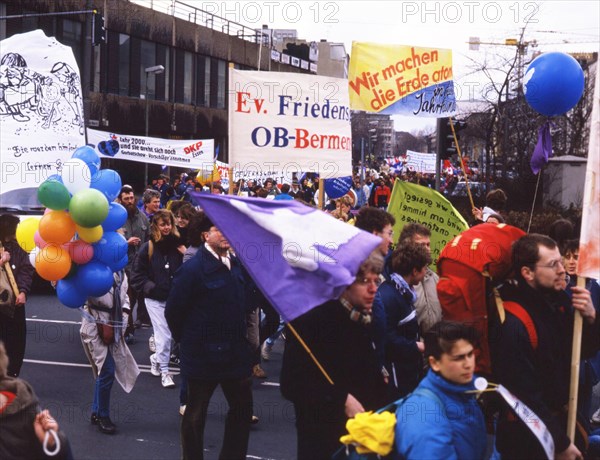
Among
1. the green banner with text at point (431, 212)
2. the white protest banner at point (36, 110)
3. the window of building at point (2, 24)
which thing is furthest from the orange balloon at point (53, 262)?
the window of building at point (2, 24)

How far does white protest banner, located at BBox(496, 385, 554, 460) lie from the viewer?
4016mm

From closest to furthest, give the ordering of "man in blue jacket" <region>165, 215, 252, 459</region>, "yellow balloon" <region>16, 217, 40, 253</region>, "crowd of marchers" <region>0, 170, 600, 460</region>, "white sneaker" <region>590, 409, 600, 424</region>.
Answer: "crowd of marchers" <region>0, 170, 600, 460</region>
"man in blue jacket" <region>165, 215, 252, 459</region>
"yellow balloon" <region>16, 217, 40, 253</region>
"white sneaker" <region>590, 409, 600, 424</region>

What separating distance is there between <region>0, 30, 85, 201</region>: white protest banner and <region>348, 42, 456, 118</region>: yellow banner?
3.62m

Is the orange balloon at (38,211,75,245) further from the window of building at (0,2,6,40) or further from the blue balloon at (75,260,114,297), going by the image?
the window of building at (0,2,6,40)

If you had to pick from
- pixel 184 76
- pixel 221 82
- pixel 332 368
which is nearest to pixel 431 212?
pixel 332 368

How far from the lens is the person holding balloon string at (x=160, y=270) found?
26.7 ft

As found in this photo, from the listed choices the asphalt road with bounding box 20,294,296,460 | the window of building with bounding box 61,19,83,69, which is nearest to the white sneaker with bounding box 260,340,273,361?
the asphalt road with bounding box 20,294,296,460

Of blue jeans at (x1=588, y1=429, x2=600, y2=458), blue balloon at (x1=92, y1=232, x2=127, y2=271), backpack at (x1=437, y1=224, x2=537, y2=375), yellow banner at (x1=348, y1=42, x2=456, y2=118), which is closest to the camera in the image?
backpack at (x1=437, y1=224, x2=537, y2=375)

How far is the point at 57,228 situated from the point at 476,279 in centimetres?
349

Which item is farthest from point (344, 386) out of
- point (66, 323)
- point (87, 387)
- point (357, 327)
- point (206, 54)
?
point (206, 54)

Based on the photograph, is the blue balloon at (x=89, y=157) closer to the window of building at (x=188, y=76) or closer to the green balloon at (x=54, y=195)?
the green balloon at (x=54, y=195)

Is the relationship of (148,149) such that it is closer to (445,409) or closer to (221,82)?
(445,409)

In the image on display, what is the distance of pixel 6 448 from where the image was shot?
3.86 meters

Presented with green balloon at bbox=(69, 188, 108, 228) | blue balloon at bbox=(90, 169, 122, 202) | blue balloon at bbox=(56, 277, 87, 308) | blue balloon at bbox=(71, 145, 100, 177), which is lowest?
blue balloon at bbox=(56, 277, 87, 308)
